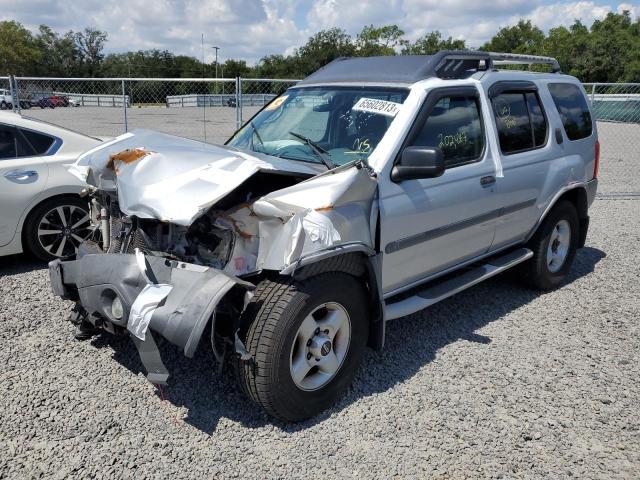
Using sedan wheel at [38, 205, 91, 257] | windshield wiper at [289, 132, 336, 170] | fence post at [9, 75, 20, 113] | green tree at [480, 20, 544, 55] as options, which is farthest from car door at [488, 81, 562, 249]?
green tree at [480, 20, 544, 55]

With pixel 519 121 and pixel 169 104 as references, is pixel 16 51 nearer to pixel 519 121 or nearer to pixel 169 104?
pixel 169 104

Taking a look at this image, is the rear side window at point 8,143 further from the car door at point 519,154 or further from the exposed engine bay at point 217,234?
the car door at point 519,154

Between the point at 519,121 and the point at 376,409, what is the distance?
9.25 feet

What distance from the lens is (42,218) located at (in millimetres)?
5398

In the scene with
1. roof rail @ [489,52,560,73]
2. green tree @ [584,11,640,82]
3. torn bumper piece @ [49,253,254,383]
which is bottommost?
torn bumper piece @ [49,253,254,383]

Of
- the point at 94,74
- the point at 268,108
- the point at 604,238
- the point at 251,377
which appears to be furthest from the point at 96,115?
the point at 94,74

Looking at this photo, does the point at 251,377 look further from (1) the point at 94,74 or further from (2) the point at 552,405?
(1) the point at 94,74

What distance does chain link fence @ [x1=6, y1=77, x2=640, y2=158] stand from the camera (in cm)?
1027

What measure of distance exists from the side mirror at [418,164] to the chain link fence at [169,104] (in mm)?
4786

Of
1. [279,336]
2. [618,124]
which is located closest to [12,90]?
[279,336]

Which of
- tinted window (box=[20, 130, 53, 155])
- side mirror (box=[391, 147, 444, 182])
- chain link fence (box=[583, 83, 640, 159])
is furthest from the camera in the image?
chain link fence (box=[583, 83, 640, 159])

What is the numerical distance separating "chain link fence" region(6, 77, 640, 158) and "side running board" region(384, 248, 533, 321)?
440cm

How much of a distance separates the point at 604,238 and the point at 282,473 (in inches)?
244

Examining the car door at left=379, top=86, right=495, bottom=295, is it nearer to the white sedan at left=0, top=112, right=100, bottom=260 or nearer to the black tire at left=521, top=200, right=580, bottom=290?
the black tire at left=521, top=200, right=580, bottom=290
